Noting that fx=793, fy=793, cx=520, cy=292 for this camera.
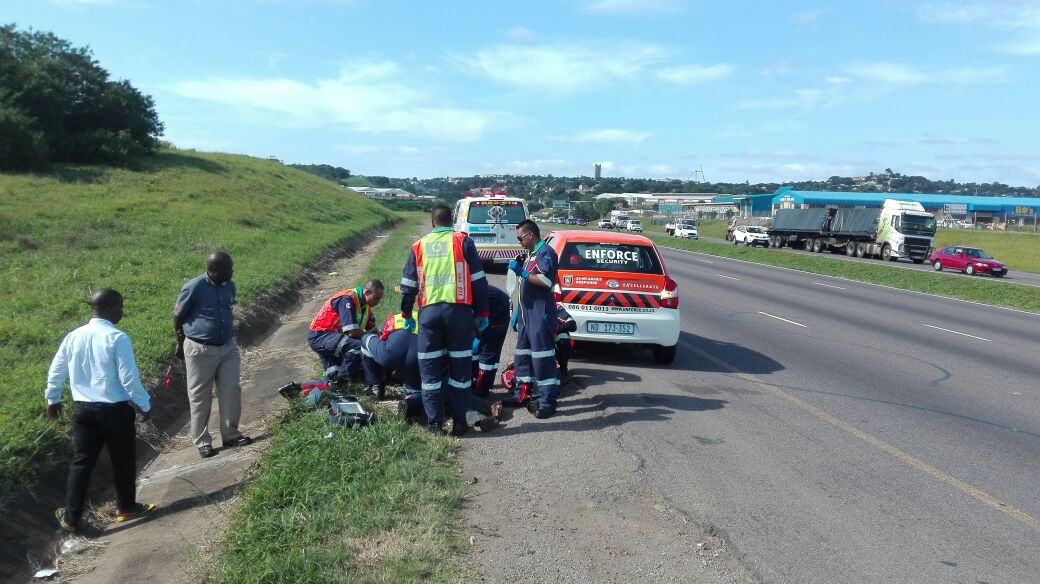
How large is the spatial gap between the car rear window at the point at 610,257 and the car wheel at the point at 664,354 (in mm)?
1004

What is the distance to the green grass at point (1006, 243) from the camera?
4606cm

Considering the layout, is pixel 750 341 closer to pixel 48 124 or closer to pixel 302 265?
pixel 302 265

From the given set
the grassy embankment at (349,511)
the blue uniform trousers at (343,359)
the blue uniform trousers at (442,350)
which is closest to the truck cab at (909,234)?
the blue uniform trousers at (343,359)

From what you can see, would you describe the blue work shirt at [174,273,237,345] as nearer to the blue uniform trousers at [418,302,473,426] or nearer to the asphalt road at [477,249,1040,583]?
the blue uniform trousers at [418,302,473,426]

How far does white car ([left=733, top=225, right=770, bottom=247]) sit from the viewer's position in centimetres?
5600

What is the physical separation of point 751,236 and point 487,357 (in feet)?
170

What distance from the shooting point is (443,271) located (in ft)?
22.3

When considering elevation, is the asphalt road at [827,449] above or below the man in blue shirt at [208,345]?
below

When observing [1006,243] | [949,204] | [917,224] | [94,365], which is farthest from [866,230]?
[949,204]

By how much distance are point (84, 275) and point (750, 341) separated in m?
11.0

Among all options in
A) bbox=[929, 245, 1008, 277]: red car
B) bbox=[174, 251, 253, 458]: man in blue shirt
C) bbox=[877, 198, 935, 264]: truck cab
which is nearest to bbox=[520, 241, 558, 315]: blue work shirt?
bbox=[174, 251, 253, 458]: man in blue shirt

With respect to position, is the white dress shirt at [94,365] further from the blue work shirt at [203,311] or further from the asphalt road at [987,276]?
the asphalt road at [987,276]

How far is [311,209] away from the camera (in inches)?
1700

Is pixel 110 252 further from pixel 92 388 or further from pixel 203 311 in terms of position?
pixel 92 388
